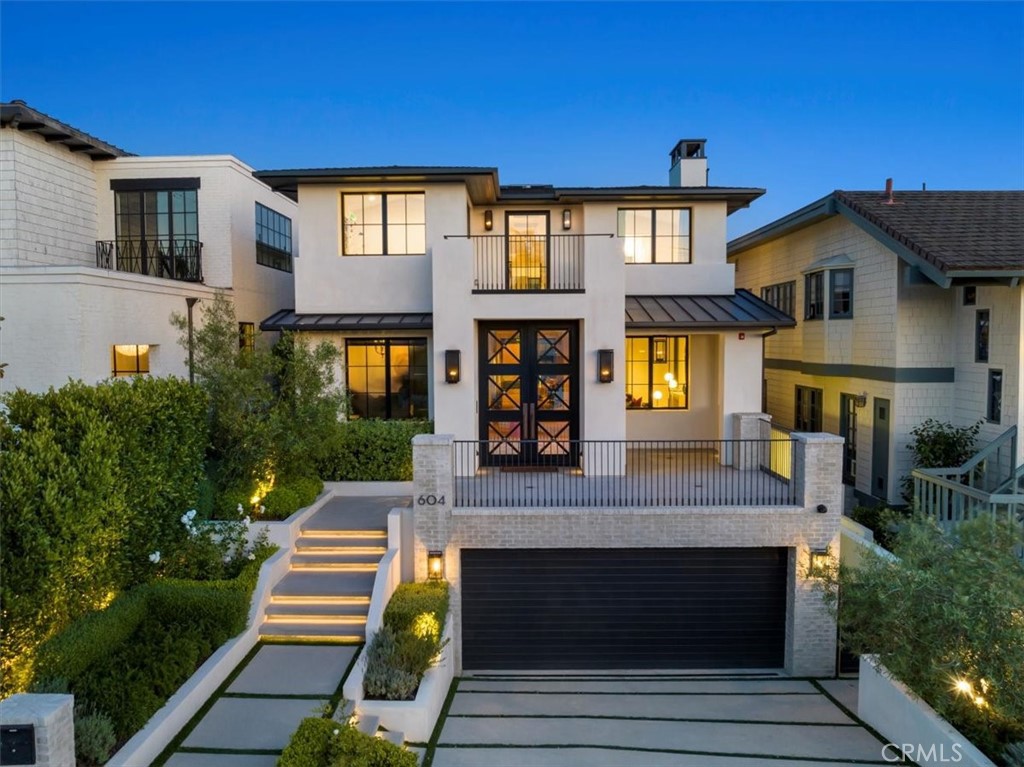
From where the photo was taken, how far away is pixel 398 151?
91.8 metres

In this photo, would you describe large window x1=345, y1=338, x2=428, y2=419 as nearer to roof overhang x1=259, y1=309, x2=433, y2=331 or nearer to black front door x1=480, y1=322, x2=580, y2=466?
roof overhang x1=259, y1=309, x2=433, y2=331

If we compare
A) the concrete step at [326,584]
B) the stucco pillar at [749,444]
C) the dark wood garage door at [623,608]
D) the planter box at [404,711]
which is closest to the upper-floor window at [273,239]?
the concrete step at [326,584]

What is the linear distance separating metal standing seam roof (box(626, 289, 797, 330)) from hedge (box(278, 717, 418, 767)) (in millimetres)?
9599

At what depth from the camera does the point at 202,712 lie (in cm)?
748

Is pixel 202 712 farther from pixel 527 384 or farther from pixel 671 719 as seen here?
pixel 527 384

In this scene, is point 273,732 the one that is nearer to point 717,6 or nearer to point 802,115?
point 717,6

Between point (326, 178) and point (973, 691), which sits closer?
point (973, 691)

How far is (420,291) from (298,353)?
364 cm

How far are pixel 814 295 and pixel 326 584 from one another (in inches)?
549

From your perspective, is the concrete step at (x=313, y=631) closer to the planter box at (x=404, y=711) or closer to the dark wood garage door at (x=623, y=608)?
the planter box at (x=404, y=711)

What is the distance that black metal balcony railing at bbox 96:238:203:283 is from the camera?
16.8m

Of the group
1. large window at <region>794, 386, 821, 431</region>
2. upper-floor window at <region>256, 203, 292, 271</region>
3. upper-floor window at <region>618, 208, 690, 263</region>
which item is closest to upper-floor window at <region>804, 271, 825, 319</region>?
large window at <region>794, 386, 821, 431</region>

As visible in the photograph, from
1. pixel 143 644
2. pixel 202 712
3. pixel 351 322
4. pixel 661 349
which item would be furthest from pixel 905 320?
pixel 143 644

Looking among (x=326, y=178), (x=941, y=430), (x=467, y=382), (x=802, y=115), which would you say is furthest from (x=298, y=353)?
(x=802, y=115)
